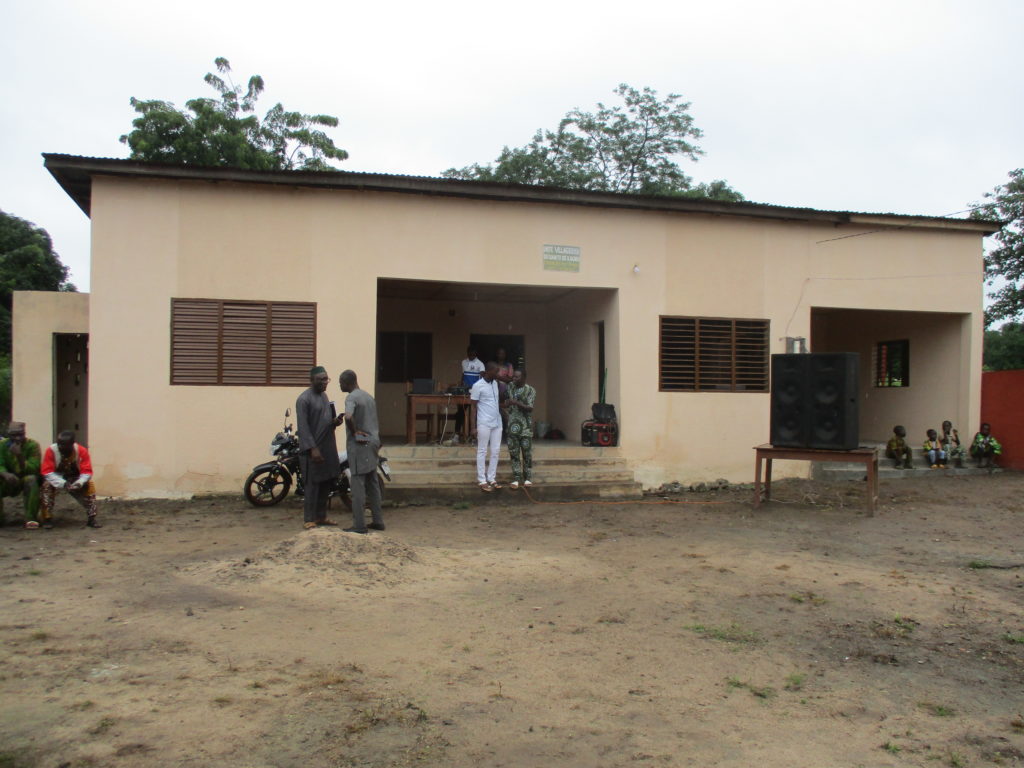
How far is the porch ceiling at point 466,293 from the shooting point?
43.4 feet

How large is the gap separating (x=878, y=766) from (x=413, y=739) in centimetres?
201

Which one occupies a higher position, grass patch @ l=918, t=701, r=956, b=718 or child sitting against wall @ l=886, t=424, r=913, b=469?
child sitting against wall @ l=886, t=424, r=913, b=469

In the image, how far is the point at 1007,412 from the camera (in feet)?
46.3

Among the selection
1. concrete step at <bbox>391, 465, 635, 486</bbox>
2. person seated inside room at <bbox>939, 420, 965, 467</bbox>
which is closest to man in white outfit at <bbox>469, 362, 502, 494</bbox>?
concrete step at <bbox>391, 465, 635, 486</bbox>

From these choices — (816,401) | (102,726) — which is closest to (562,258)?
(816,401)

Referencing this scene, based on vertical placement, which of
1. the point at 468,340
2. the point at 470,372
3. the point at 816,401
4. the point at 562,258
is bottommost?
the point at 816,401

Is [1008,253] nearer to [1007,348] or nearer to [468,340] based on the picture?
[1007,348]

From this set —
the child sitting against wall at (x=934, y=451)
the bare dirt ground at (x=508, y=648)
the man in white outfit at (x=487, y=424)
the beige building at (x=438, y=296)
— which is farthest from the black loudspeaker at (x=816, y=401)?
the child sitting against wall at (x=934, y=451)

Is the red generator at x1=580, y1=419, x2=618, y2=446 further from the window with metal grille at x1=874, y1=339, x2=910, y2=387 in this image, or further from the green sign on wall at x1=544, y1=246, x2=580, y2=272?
the window with metal grille at x1=874, y1=339, x2=910, y2=387

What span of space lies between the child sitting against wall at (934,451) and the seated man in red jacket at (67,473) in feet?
41.7

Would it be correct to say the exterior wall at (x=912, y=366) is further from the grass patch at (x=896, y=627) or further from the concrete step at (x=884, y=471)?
the grass patch at (x=896, y=627)

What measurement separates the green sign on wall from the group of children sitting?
6.41 meters

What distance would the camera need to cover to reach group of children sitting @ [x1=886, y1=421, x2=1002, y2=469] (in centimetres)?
1345

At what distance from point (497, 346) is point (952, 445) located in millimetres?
8311
